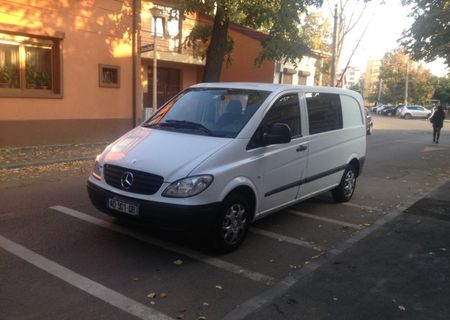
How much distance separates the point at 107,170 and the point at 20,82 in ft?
30.2

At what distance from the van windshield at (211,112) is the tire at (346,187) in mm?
2543

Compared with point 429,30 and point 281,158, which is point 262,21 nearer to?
point 429,30

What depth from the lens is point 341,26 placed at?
26844mm

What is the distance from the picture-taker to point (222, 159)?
4770 millimetres

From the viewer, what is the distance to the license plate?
15.3ft

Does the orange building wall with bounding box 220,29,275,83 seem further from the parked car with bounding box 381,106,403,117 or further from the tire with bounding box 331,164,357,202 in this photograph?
the parked car with bounding box 381,106,403,117

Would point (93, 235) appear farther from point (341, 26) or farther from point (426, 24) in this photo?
point (341, 26)

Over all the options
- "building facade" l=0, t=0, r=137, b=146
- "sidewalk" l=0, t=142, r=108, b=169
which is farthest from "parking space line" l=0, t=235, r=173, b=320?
"building facade" l=0, t=0, r=137, b=146

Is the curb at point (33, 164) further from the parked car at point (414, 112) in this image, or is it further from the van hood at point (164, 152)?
the parked car at point (414, 112)

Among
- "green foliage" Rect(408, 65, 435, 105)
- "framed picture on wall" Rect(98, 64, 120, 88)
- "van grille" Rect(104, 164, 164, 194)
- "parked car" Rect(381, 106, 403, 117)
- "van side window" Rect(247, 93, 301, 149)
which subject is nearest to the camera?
"van grille" Rect(104, 164, 164, 194)

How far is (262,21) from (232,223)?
1029 cm

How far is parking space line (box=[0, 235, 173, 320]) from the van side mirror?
2360mm

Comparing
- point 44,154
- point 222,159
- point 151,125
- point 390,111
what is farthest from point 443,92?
point 222,159

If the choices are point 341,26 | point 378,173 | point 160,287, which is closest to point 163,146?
point 160,287
